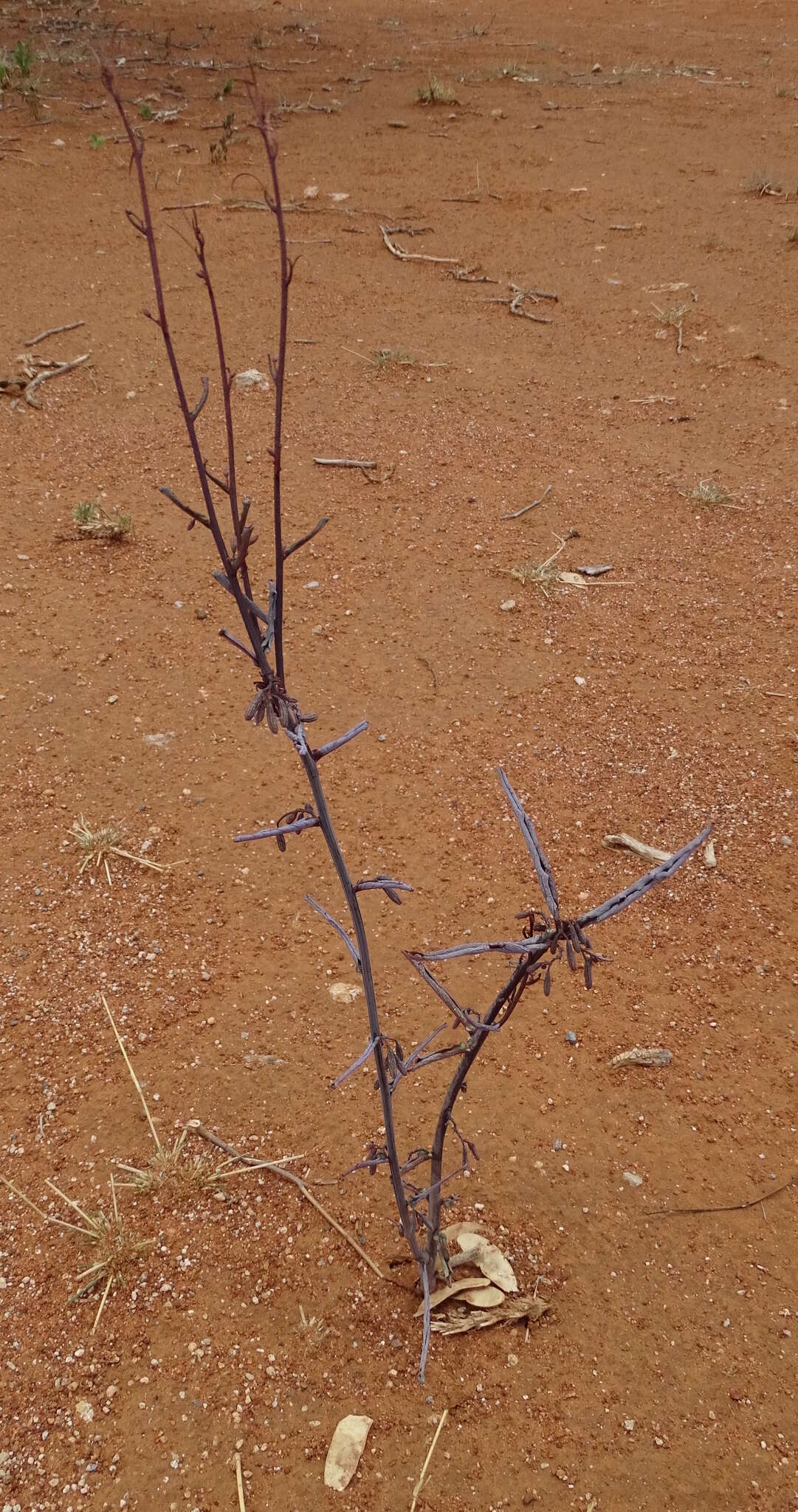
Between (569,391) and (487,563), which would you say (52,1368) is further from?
(569,391)

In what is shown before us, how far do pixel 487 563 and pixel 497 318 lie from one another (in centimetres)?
238

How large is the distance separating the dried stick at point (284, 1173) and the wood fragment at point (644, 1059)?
67cm

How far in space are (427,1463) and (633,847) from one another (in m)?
1.48

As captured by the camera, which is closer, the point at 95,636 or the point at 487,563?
the point at 95,636

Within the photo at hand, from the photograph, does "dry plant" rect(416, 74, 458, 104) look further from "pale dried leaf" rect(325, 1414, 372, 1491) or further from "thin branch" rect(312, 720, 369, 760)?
"pale dried leaf" rect(325, 1414, 372, 1491)

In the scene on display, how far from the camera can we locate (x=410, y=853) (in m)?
2.53

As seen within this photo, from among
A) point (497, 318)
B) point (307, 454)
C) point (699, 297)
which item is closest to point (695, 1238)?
point (307, 454)

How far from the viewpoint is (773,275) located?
563 centimetres

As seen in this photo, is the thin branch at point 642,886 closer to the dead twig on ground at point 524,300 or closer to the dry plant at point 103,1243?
the dry plant at point 103,1243

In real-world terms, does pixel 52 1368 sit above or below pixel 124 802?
below

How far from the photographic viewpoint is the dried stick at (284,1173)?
5.71 feet

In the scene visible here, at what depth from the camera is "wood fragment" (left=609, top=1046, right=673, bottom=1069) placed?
2064mm

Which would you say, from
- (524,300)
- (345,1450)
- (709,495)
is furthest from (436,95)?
(345,1450)

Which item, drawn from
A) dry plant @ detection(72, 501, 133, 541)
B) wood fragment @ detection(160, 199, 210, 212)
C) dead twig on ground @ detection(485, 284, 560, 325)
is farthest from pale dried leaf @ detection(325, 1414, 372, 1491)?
wood fragment @ detection(160, 199, 210, 212)
